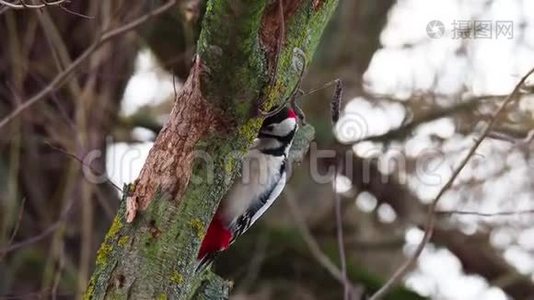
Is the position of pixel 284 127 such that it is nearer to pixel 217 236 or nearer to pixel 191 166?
pixel 217 236

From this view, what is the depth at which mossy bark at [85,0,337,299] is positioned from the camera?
1.67m

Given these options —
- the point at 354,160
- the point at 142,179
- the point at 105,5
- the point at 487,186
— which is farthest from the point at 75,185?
the point at 142,179

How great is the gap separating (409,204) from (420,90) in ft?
1.72

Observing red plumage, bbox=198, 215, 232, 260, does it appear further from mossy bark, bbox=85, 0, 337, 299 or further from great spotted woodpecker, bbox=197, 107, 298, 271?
mossy bark, bbox=85, 0, 337, 299

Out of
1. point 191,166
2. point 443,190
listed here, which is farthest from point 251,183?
point 191,166

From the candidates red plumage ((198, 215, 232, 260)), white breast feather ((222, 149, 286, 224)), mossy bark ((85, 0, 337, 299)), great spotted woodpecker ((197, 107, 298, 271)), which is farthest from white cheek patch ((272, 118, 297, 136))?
mossy bark ((85, 0, 337, 299))

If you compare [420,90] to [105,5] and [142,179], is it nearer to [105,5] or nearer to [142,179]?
[105,5]

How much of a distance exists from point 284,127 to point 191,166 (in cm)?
80

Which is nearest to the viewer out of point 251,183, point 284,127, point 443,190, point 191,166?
point 191,166

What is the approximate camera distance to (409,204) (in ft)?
14.3

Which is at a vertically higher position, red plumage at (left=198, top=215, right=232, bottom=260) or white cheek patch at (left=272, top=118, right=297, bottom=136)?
white cheek patch at (left=272, top=118, right=297, bottom=136)

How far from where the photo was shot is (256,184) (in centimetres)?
269

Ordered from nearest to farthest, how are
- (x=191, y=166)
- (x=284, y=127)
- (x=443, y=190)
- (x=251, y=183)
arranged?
1. (x=191, y=166)
2. (x=443, y=190)
3. (x=284, y=127)
4. (x=251, y=183)

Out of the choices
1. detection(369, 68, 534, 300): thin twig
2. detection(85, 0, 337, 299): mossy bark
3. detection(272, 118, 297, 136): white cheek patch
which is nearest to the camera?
detection(85, 0, 337, 299): mossy bark
